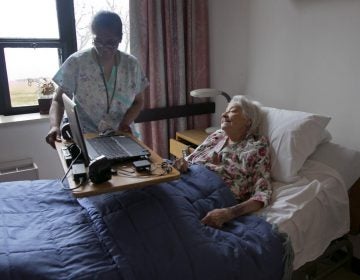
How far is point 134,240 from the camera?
1291 mm

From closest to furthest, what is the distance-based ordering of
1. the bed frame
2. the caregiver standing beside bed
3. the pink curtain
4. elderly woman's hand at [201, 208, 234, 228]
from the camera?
elderly woman's hand at [201, 208, 234, 228]
the bed frame
the caregiver standing beside bed
the pink curtain

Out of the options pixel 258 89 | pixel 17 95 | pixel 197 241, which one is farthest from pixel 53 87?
pixel 197 241

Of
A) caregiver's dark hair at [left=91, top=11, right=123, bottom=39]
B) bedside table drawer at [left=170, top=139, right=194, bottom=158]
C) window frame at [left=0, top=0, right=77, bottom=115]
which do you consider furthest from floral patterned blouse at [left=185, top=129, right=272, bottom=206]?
window frame at [left=0, top=0, right=77, bottom=115]

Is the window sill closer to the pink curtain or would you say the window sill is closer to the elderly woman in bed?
the pink curtain

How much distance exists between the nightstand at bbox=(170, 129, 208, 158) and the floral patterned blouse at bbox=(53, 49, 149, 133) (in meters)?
0.70

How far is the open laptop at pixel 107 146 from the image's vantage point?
1364 millimetres

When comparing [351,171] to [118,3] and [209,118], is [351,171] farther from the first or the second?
[118,3]

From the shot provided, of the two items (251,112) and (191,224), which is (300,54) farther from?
(191,224)

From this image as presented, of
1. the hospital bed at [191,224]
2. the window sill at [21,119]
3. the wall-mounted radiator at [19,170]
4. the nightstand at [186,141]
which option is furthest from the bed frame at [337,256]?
the window sill at [21,119]

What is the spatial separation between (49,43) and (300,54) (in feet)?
6.35

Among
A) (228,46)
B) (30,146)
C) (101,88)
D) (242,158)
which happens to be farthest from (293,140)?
(30,146)

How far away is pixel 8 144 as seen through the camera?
8.79 ft

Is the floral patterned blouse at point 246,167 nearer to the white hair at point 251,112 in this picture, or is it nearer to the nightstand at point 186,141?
the white hair at point 251,112

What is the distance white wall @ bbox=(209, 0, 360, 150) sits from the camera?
197cm
